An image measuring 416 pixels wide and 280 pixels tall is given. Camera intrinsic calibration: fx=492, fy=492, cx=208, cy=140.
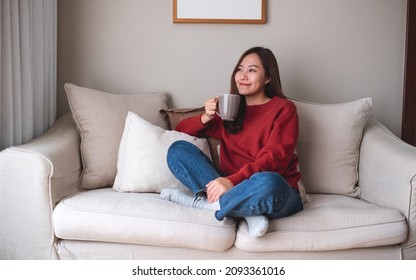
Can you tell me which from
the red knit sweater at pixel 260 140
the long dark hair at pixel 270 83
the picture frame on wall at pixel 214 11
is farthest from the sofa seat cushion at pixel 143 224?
the picture frame on wall at pixel 214 11

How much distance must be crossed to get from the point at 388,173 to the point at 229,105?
73cm

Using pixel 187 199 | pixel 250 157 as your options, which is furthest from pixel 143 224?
pixel 250 157

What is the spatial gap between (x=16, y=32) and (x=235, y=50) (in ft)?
3.73

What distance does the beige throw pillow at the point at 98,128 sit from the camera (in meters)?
2.26

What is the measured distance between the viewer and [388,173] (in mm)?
2070

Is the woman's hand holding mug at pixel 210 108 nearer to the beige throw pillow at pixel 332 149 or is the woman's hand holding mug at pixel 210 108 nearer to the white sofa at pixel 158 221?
the white sofa at pixel 158 221

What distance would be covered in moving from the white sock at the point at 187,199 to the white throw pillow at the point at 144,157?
4.1 inches

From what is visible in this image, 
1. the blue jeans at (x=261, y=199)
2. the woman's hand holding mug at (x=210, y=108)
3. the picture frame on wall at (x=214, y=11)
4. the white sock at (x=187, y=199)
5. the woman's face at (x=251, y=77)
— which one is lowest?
the white sock at (x=187, y=199)

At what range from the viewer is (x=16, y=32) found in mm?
2166

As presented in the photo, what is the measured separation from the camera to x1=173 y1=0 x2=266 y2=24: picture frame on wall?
2.67m

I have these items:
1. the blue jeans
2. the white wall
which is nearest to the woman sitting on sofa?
the blue jeans

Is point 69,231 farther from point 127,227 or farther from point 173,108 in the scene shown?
point 173,108
